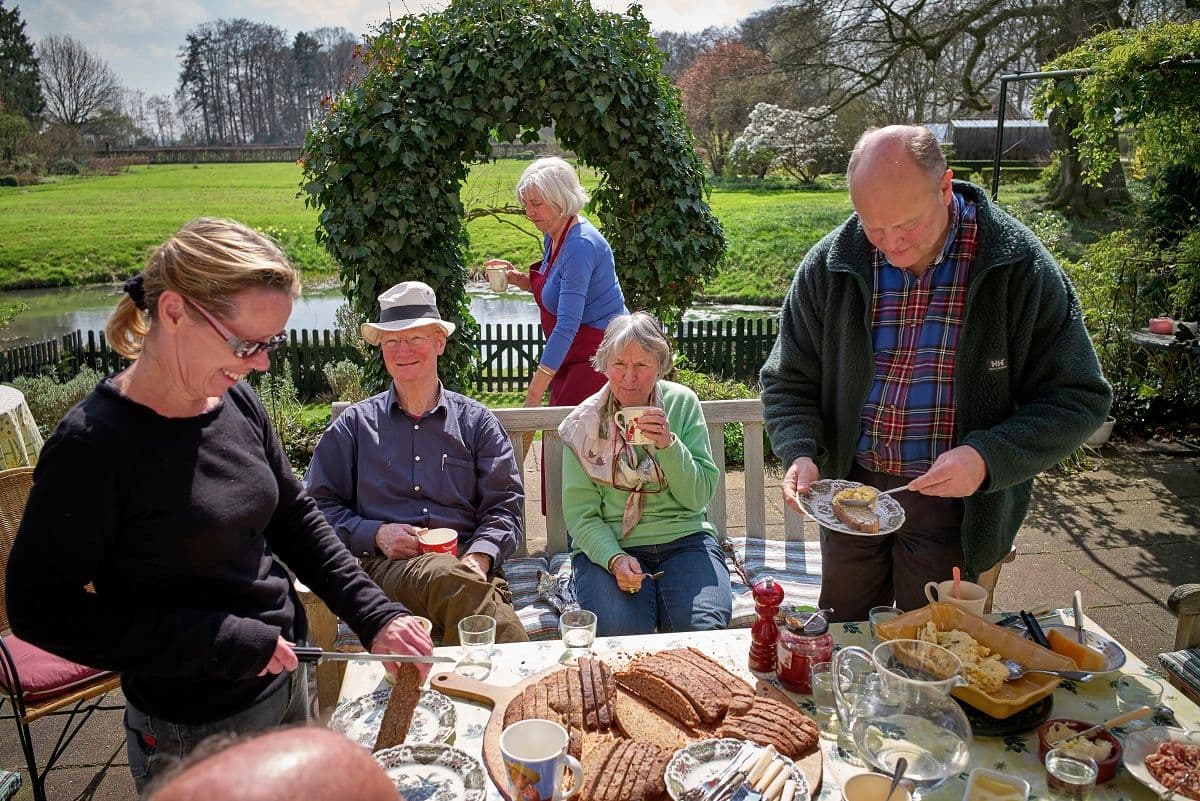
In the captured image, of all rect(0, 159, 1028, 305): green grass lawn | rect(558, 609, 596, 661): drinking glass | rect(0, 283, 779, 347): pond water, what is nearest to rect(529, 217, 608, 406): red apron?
rect(558, 609, 596, 661): drinking glass

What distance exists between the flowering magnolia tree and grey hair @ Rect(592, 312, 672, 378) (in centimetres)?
2417

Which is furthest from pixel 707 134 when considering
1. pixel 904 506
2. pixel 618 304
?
pixel 904 506

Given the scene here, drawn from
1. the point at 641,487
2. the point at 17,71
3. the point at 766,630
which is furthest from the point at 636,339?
the point at 17,71

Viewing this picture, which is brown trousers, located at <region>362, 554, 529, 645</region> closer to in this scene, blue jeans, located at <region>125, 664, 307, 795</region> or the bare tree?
blue jeans, located at <region>125, 664, 307, 795</region>

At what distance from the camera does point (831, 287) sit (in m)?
2.64

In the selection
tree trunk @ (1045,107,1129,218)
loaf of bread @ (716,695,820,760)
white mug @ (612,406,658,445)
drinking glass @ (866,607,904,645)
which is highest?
tree trunk @ (1045,107,1129,218)

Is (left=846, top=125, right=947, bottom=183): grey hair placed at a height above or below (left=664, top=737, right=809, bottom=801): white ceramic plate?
above

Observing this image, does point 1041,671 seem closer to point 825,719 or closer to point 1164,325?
point 825,719

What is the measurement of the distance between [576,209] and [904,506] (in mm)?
2312

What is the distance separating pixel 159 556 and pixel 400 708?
2.11 ft

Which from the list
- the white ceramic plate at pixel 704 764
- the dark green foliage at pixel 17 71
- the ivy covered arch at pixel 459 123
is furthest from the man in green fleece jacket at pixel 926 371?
the dark green foliage at pixel 17 71

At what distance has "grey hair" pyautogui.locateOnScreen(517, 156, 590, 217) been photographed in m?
3.98

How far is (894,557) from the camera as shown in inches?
105

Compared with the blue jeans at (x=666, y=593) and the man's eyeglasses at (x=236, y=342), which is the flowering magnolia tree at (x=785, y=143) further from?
the man's eyeglasses at (x=236, y=342)
